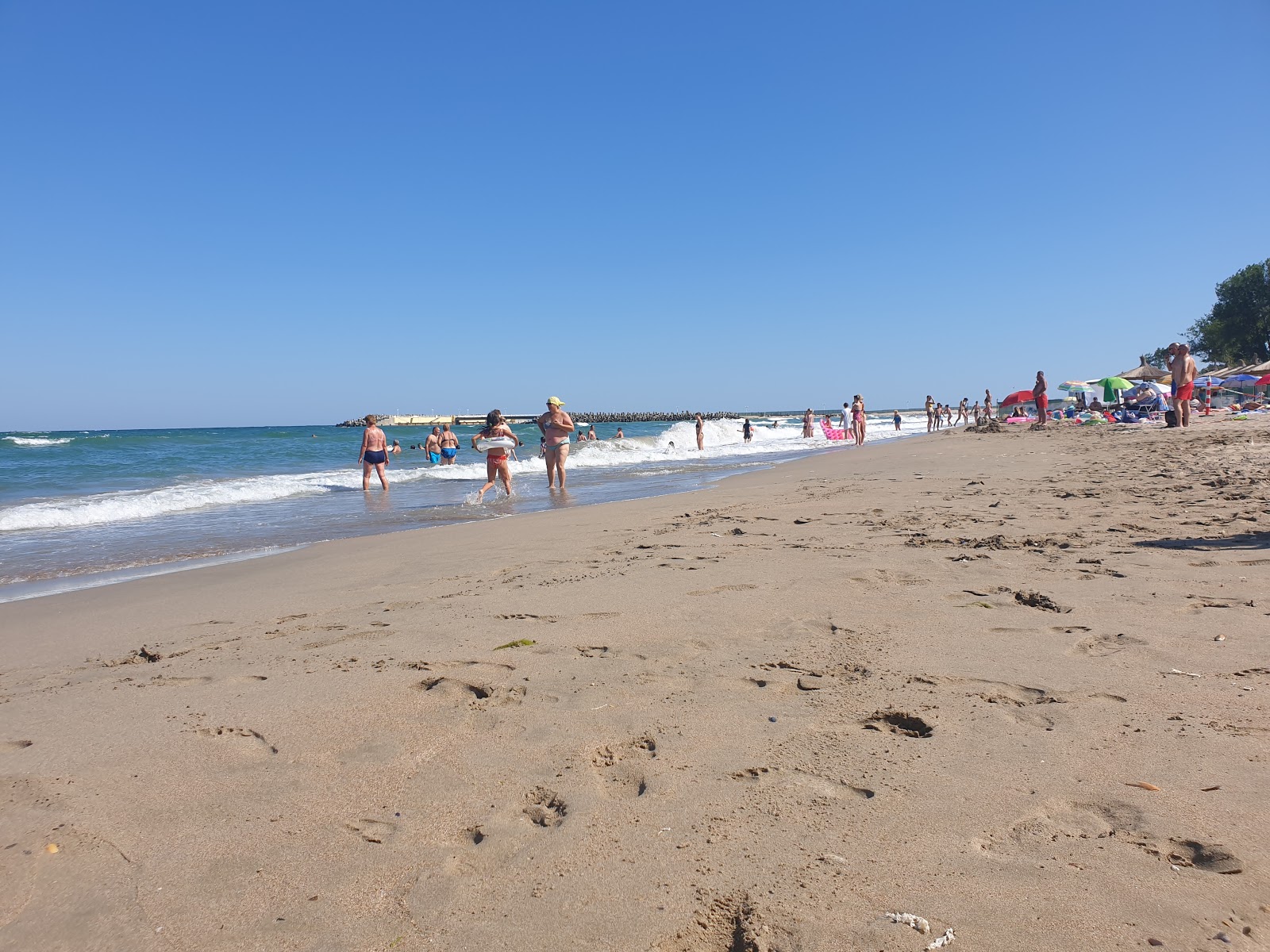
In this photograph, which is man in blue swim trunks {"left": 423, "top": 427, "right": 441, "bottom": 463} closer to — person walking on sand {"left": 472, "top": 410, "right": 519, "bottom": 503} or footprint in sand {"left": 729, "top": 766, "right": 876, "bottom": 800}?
person walking on sand {"left": 472, "top": 410, "right": 519, "bottom": 503}

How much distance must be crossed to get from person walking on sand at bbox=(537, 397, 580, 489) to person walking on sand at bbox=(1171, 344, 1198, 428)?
13021 millimetres

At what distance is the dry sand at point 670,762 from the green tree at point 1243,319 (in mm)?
65419

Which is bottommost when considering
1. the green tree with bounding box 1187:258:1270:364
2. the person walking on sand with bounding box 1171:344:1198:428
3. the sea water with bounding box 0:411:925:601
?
the sea water with bounding box 0:411:925:601

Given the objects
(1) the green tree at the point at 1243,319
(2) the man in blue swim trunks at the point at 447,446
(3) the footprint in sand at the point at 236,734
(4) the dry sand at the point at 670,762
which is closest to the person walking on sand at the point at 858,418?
(2) the man in blue swim trunks at the point at 447,446

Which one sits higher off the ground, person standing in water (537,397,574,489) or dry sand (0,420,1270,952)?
person standing in water (537,397,574,489)

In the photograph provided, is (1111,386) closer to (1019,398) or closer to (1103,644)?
(1019,398)

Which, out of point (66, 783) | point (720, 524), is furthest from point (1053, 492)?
point (66, 783)

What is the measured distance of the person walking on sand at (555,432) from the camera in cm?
1281

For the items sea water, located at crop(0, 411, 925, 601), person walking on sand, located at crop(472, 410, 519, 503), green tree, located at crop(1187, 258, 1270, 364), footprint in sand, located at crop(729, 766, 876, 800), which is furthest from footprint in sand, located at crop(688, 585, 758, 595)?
green tree, located at crop(1187, 258, 1270, 364)

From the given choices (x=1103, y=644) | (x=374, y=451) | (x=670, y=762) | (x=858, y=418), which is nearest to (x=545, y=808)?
(x=670, y=762)

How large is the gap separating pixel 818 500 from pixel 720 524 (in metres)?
→ 2.10

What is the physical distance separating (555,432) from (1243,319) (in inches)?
2493

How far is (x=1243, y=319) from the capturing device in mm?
55281

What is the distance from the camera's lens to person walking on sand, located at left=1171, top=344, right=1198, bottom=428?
1612 centimetres
